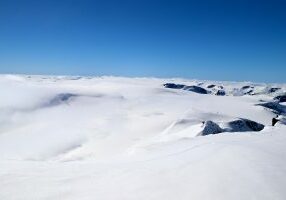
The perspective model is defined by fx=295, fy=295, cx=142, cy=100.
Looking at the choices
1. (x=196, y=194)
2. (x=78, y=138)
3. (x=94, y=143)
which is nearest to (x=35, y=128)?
(x=78, y=138)

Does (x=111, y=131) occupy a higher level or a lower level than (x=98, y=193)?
lower

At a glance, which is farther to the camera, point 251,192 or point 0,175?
point 0,175

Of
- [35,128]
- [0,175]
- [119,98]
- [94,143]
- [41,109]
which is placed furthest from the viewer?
[119,98]

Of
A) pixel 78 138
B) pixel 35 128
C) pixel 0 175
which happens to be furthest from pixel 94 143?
pixel 0 175

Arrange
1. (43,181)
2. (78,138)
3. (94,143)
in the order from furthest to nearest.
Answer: (78,138) < (94,143) < (43,181)

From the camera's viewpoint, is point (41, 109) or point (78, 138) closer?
point (78, 138)

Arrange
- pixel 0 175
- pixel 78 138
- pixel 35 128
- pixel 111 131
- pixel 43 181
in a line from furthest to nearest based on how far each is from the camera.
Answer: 1. pixel 35 128
2. pixel 111 131
3. pixel 78 138
4. pixel 0 175
5. pixel 43 181

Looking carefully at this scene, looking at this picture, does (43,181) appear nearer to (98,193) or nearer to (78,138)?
(98,193)

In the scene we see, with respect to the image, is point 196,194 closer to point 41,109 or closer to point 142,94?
point 41,109

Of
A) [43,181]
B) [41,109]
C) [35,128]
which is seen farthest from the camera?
[41,109]
